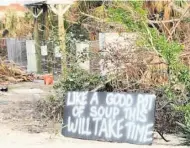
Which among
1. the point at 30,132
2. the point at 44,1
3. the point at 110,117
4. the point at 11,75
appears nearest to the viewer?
the point at 110,117

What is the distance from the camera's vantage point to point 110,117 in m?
9.11

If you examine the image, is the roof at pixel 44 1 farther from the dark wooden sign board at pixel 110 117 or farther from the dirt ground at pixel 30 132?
the dark wooden sign board at pixel 110 117

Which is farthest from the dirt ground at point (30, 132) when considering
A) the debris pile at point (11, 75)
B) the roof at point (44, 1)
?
the debris pile at point (11, 75)

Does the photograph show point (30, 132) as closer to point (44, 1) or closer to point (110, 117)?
point (110, 117)

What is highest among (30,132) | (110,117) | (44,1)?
(44,1)

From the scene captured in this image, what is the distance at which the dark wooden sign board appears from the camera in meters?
8.81

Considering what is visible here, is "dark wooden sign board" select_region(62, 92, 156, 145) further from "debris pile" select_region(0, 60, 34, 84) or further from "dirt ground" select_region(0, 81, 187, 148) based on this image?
"debris pile" select_region(0, 60, 34, 84)

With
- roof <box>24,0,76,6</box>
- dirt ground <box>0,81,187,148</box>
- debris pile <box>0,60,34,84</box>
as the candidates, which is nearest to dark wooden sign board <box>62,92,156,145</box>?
dirt ground <box>0,81,187,148</box>

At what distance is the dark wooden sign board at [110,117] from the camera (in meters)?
8.81

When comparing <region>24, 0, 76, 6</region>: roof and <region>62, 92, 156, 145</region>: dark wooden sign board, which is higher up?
<region>24, 0, 76, 6</region>: roof

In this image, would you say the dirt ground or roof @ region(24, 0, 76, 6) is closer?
the dirt ground

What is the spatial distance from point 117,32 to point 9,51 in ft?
64.6

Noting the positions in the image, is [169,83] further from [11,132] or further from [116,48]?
[11,132]

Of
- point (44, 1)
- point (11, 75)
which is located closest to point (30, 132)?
point (11, 75)
